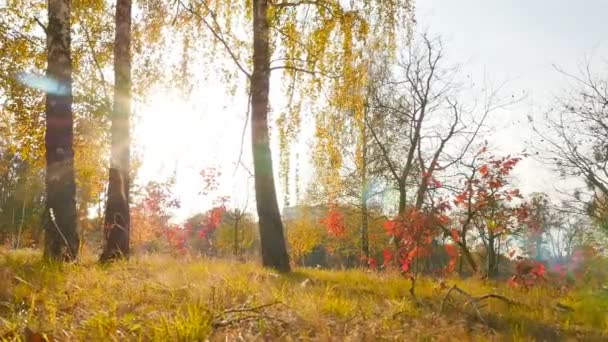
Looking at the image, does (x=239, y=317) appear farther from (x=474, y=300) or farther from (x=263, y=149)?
(x=263, y=149)

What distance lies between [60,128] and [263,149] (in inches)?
109

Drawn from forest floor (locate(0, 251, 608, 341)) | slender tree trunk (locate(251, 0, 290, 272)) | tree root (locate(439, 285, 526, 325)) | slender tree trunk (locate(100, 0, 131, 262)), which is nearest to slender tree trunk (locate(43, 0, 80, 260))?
slender tree trunk (locate(100, 0, 131, 262))

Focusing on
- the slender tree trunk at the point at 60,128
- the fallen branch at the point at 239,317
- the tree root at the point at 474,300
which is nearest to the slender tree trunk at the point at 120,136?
the slender tree trunk at the point at 60,128

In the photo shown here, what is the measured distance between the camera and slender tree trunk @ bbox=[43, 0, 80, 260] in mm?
5941

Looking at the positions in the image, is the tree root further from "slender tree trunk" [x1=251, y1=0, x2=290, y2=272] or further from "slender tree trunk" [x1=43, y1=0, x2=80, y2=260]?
"slender tree trunk" [x1=43, y1=0, x2=80, y2=260]

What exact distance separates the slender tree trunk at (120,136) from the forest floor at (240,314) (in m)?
2.28

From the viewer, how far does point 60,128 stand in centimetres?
602

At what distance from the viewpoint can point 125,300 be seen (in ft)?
10.5

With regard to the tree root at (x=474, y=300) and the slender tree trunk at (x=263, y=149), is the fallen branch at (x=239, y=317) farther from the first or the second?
the slender tree trunk at (x=263, y=149)

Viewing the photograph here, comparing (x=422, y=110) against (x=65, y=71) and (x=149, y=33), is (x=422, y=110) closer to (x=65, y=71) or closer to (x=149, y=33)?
(x=149, y=33)

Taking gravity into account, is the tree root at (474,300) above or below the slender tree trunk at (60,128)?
below

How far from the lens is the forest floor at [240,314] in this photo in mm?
2389

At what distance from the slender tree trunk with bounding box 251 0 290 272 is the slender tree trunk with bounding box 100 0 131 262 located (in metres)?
1.87

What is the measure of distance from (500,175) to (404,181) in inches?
325
